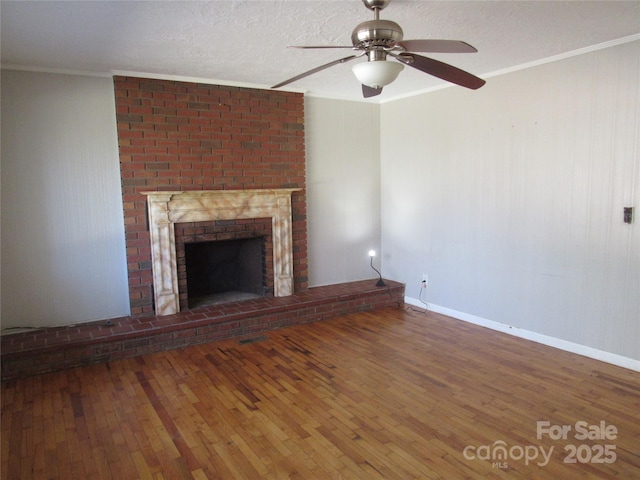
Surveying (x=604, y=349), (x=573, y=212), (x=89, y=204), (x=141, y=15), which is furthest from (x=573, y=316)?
(x=89, y=204)

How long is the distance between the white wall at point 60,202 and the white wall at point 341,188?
6.60 ft

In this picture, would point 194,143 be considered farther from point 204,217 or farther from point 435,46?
point 435,46

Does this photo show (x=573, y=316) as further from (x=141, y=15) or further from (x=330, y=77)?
(x=141, y=15)

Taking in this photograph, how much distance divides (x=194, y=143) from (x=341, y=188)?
5.77 feet

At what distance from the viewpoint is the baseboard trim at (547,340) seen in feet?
10.6

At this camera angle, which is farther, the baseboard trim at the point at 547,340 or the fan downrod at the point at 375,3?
the baseboard trim at the point at 547,340

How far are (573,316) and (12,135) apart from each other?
471 cm

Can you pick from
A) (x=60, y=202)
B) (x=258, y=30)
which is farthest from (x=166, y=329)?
(x=258, y=30)

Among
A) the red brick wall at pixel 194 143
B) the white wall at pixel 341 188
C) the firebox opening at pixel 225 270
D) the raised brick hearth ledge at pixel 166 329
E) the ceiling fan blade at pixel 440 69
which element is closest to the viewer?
the ceiling fan blade at pixel 440 69

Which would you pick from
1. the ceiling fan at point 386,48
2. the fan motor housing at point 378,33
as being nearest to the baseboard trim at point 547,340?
the ceiling fan at point 386,48

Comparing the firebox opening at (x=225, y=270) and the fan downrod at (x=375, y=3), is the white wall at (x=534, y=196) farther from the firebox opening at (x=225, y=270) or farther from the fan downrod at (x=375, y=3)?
the fan downrod at (x=375, y=3)

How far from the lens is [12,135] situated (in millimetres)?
3451

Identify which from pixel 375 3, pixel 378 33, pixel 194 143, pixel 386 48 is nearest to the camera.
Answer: pixel 378 33

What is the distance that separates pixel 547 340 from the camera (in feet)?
12.1
